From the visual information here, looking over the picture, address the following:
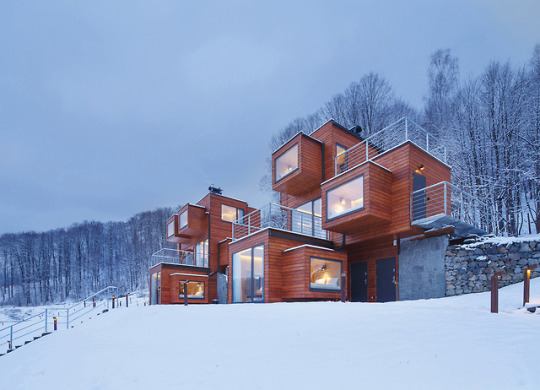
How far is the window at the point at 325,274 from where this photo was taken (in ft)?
40.5

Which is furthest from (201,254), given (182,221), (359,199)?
(359,199)

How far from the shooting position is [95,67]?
12712cm

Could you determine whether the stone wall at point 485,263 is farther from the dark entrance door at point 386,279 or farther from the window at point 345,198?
the window at point 345,198

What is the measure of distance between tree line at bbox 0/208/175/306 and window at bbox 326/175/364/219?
1162 inches

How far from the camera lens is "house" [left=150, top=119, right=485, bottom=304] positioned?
38.0 ft

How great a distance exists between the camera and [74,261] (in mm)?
43594

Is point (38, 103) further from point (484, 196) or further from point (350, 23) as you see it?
point (484, 196)

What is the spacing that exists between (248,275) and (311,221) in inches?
163

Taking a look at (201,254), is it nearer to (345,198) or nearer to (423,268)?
(345,198)

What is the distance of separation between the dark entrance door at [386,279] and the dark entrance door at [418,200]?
7.91 feet

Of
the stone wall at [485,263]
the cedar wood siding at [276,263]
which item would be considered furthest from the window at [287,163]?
the stone wall at [485,263]

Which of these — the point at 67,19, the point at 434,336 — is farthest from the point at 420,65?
the point at 67,19

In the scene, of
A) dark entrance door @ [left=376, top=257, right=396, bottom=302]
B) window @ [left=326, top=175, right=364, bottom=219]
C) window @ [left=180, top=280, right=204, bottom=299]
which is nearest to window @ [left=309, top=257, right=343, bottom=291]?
dark entrance door @ [left=376, top=257, right=396, bottom=302]

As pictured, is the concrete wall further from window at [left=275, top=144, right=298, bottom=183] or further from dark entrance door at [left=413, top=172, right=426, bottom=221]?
window at [left=275, top=144, right=298, bottom=183]
